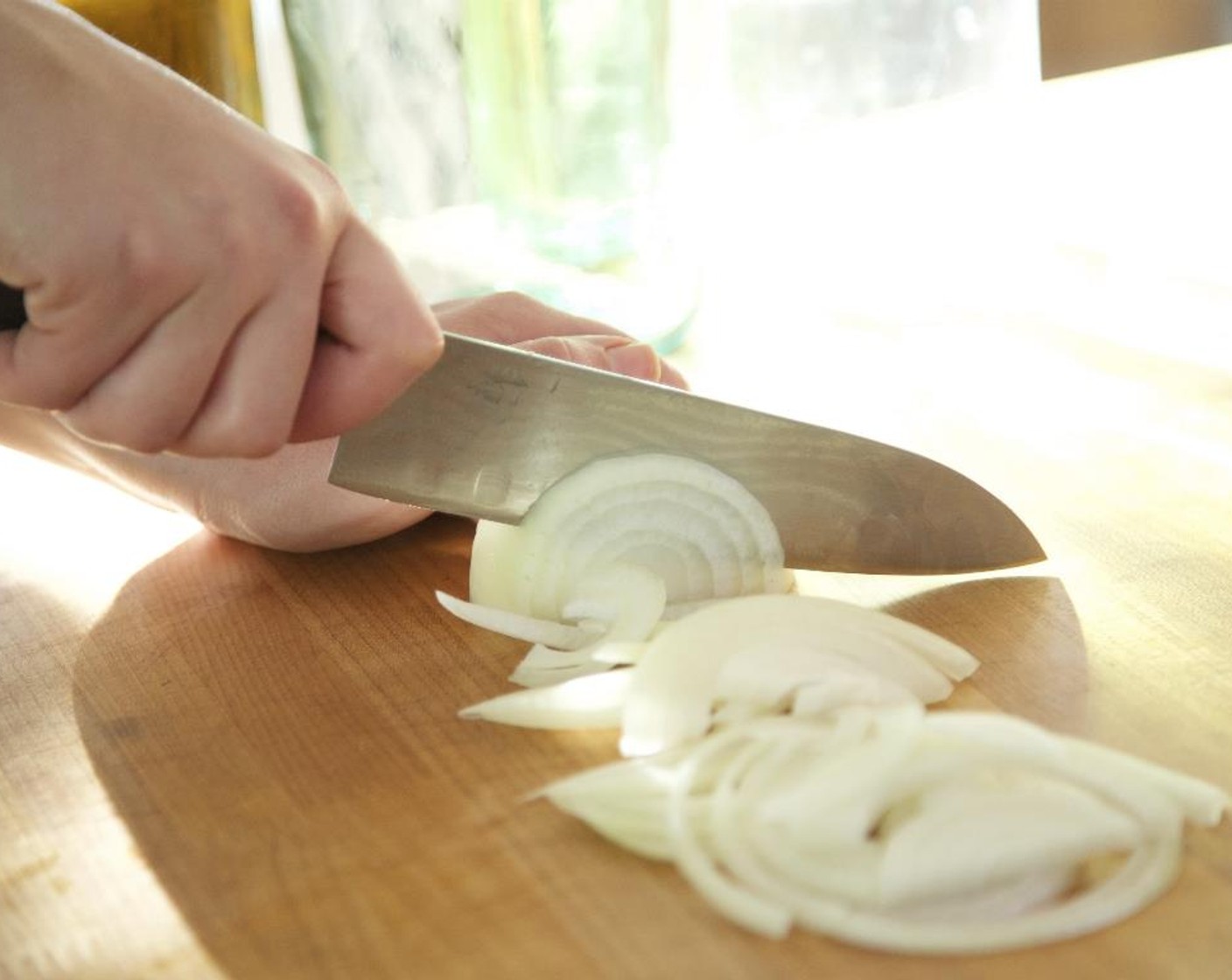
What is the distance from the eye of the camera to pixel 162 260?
0.74m

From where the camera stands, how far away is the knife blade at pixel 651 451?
3.18 feet

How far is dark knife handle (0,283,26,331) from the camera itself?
78 cm

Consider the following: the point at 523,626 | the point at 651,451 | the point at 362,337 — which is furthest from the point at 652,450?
the point at 362,337

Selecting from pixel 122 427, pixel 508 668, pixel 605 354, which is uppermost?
pixel 122 427

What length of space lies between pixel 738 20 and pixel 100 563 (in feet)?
5.02

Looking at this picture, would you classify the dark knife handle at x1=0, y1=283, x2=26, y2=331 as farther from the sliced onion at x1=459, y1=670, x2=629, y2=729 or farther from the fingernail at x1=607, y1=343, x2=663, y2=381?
the fingernail at x1=607, y1=343, x2=663, y2=381

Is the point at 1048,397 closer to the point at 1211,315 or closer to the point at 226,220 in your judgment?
the point at 1211,315

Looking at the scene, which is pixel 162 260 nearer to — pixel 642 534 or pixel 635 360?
pixel 642 534

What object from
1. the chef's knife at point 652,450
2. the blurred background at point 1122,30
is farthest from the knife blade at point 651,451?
the blurred background at point 1122,30

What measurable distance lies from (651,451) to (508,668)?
0.52 ft

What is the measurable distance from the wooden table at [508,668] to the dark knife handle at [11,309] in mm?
255

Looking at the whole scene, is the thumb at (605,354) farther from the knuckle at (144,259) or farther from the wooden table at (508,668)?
the knuckle at (144,259)

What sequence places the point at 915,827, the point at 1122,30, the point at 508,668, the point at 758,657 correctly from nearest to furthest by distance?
the point at 915,827 < the point at 758,657 < the point at 508,668 < the point at 1122,30

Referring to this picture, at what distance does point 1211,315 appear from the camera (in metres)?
1.50
